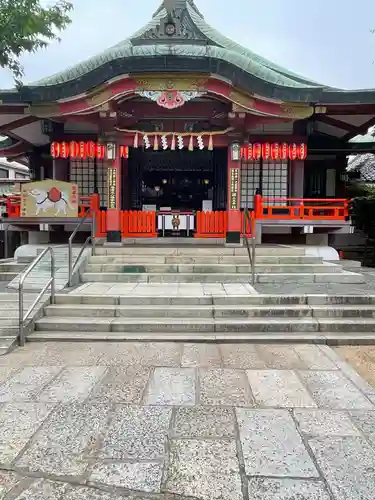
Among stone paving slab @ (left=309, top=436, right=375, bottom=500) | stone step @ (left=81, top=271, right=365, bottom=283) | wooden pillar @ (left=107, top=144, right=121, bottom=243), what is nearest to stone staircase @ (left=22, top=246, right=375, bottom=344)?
stone step @ (left=81, top=271, right=365, bottom=283)

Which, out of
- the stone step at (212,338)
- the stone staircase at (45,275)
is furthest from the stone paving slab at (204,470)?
the stone staircase at (45,275)

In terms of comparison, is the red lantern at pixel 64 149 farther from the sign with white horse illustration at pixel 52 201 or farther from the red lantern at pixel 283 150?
the red lantern at pixel 283 150

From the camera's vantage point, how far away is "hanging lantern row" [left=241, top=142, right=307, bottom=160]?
11188 millimetres

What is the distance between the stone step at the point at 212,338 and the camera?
223 inches

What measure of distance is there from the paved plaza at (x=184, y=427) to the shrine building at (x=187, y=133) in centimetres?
494

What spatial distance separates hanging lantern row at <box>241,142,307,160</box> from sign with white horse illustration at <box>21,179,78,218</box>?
5040 mm

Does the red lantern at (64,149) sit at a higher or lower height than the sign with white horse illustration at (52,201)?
higher

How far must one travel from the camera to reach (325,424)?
3.34m

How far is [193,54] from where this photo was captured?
10219 millimetres

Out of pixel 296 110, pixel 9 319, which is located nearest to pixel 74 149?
pixel 296 110

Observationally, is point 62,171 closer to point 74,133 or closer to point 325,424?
point 74,133

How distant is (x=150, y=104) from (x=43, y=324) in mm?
7551

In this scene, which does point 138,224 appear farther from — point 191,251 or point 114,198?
point 191,251

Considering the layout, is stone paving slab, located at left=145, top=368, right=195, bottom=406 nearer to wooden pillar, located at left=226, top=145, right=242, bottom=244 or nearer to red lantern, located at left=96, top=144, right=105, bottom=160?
wooden pillar, located at left=226, top=145, right=242, bottom=244
